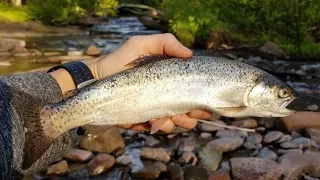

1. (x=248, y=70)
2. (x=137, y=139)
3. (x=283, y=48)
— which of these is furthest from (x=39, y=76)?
(x=283, y=48)

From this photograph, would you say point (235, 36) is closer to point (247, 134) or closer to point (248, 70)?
point (247, 134)

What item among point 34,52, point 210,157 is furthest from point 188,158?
point 34,52

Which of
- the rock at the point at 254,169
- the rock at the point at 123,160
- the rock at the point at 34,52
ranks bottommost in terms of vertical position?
the rock at the point at 34,52

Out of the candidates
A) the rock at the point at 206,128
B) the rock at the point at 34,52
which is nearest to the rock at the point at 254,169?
the rock at the point at 206,128

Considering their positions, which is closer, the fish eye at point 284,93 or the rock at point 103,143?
the fish eye at point 284,93

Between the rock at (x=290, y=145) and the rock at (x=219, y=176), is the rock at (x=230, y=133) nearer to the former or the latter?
the rock at (x=290, y=145)

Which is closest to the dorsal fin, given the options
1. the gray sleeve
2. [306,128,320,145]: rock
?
the gray sleeve

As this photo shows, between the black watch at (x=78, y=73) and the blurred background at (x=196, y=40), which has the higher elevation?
the black watch at (x=78, y=73)
